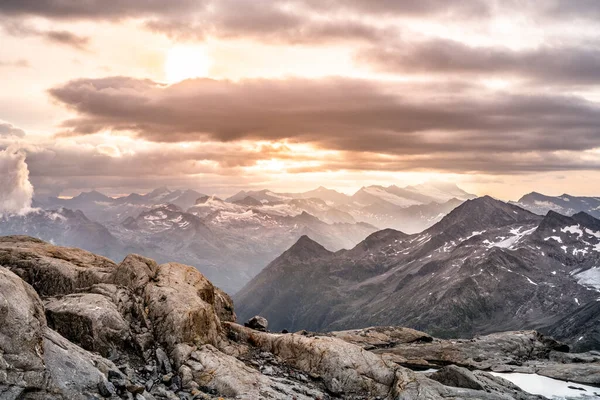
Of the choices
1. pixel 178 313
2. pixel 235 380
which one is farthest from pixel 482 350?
pixel 178 313

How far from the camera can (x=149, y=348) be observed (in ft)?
146

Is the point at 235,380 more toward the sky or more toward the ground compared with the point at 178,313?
more toward the ground

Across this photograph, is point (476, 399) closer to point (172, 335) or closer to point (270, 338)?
point (270, 338)

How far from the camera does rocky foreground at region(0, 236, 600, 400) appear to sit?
31.1 metres

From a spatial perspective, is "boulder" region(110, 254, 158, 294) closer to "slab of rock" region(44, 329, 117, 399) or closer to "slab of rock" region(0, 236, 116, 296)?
"slab of rock" region(0, 236, 116, 296)

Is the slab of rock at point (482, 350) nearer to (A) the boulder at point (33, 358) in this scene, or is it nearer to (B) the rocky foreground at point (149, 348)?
(B) the rocky foreground at point (149, 348)

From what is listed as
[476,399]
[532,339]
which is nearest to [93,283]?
[476,399]

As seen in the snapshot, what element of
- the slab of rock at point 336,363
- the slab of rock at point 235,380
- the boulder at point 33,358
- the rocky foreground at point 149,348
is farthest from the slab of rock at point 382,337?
the boulder at point 33,358

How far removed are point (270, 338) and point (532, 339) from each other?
101 meters

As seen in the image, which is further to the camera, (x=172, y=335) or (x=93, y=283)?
(x=93, y=283)

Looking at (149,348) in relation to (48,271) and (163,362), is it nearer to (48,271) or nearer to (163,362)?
(163,362)

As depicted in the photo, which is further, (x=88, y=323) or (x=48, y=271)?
(x=48, y=271)

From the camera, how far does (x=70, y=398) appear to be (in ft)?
99.6

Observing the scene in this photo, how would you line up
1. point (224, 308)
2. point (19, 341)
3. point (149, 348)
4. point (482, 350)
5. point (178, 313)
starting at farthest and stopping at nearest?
point (482, 350), point (224, 308), point (178, 313), point (149, 348), point (19, 341)
